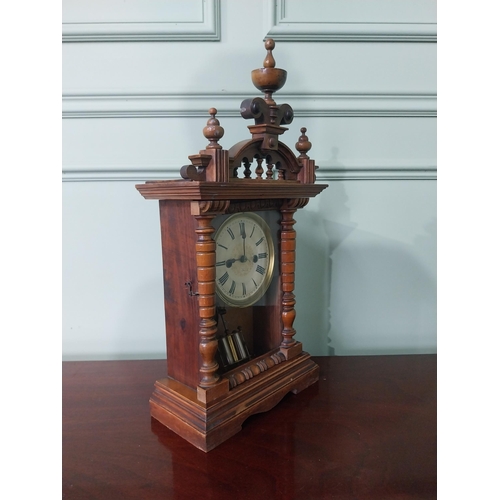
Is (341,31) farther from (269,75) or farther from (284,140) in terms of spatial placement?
(269,75)

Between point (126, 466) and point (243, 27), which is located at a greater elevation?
point (243, 27)

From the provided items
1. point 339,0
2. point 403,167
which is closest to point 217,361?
point 403,167

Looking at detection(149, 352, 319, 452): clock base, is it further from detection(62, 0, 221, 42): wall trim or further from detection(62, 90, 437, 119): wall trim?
detection(62, 0, 221, 42): wall trim

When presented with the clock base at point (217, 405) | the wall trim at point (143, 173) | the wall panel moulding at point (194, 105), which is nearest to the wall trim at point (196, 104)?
the wall panel moulding at point (194, 105)

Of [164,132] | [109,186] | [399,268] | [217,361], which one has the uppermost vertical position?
[164,132]

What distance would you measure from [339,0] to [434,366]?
0.86 meters

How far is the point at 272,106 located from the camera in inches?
27.6

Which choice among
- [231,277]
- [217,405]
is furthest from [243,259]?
[217,405]

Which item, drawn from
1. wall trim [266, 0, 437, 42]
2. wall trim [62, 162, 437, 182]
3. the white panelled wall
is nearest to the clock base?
the white panelled wall

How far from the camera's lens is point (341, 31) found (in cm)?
95

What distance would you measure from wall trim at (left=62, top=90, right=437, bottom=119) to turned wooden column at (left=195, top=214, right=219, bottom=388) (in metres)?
0.45

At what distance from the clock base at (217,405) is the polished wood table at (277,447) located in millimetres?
15

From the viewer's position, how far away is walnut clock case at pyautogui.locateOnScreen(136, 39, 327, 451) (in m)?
0.61

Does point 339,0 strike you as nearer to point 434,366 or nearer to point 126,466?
point 434,366
